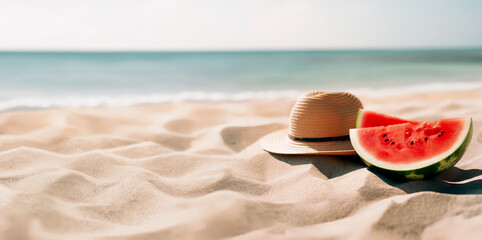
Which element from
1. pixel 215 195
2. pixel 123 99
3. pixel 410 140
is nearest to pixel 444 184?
pixel 410 140

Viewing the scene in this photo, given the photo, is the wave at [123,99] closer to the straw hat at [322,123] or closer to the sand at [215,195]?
the sand at [215,195]

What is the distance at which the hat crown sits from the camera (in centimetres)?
281

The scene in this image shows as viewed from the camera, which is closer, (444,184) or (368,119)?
(444,184)

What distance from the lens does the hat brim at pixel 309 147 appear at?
2691 millimetres

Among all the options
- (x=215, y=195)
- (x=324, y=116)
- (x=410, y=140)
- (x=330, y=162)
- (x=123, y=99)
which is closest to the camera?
(x=215, y=195)

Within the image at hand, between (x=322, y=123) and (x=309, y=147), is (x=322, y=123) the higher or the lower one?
the higher one

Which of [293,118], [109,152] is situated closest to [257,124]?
[293,118]

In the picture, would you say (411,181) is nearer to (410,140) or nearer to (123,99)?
(410,140)

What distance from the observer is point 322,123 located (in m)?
2.81

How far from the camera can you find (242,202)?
1.95m

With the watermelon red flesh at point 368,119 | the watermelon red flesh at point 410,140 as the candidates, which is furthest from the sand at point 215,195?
the watermelon red flesh at point 368,119

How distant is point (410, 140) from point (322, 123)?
0.65m

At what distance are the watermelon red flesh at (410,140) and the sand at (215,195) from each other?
0.49ft

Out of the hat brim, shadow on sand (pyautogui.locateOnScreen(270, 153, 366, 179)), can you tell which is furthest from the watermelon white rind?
the hat brim
